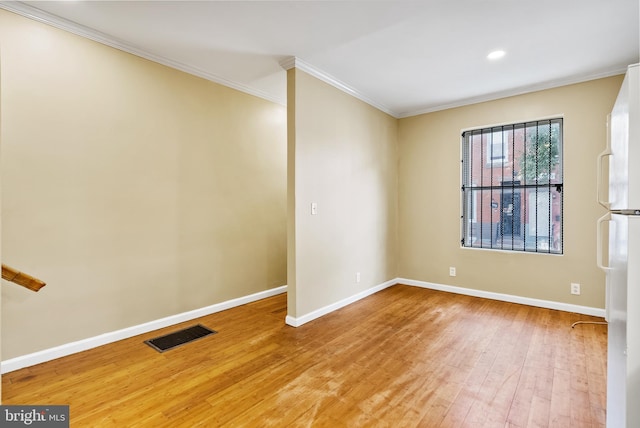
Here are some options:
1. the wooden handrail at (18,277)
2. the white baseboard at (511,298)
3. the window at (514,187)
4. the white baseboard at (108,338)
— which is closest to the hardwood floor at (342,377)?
the white baseboard at (108,338)

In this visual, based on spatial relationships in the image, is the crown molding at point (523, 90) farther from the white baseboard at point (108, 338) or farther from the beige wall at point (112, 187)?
the white baseboard at point (108, 338)

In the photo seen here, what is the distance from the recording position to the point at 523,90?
156 inches

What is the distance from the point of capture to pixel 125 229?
2959mm

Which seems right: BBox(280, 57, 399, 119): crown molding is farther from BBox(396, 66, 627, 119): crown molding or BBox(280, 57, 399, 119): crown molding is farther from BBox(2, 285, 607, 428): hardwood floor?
BBox(2, 285, 607, 428): hardwood floor

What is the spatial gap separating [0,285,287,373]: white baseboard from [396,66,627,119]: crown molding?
3.64 metres

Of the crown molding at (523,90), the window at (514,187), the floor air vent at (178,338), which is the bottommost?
the floor air vent at (178,338)

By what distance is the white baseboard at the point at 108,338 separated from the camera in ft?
7.99

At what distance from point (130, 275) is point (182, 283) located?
0.53 metres

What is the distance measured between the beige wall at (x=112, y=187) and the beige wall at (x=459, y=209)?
245 centimetres

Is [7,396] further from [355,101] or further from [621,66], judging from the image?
[621,66]

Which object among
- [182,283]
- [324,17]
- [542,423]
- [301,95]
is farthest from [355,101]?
[542,423]

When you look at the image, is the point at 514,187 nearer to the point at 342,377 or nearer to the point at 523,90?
the point at 523,90

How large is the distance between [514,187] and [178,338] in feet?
13.9

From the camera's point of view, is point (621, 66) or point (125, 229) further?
point (621, 66)
